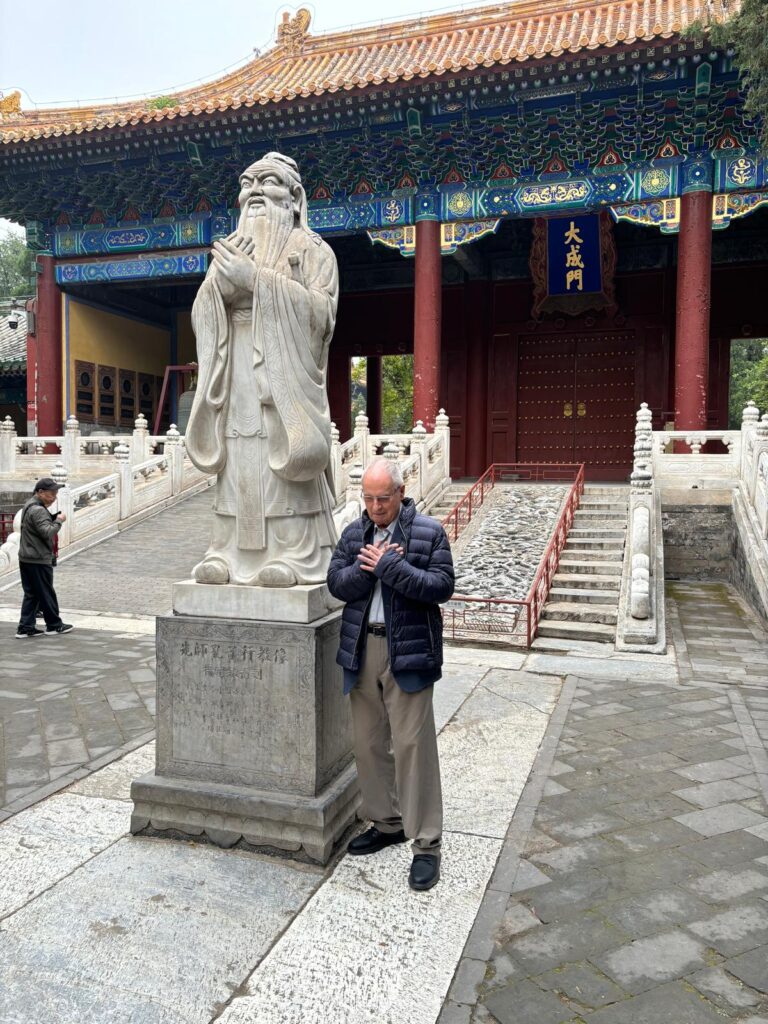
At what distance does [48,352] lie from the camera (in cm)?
1491

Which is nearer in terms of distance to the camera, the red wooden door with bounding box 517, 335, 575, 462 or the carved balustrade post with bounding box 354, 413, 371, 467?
the carved balustrade post with bounding box 354, 413, 371, 467

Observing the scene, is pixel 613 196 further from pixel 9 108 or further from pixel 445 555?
pixel 9 108

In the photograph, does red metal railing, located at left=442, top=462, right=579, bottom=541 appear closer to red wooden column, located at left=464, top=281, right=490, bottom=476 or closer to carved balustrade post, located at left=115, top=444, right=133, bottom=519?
red wooden column, located at left=464, top=281, right=490, bottom=476

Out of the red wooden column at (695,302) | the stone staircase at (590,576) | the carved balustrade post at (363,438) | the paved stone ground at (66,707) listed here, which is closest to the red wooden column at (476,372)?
the carved balustrade post at (363,438)

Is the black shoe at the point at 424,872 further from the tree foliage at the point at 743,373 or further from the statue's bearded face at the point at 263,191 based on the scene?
the tree foliage at the point at 743,373

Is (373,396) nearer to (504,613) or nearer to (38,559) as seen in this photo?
(504,613)

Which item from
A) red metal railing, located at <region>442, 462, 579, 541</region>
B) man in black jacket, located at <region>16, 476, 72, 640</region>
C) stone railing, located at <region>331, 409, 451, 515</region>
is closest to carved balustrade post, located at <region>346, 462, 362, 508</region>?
stone railing, located at <region>331, 409, 451, 515</region>

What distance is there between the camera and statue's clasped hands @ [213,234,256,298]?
126 inches

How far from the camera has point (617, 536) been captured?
9172 millimetres

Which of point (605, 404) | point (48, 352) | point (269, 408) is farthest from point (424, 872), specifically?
point (48, 352)

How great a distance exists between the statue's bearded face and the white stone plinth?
168cm

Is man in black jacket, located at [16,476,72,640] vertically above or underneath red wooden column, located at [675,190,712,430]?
underneath

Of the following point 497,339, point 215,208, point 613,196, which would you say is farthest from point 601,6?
point 215,208

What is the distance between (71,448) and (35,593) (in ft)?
23.1
